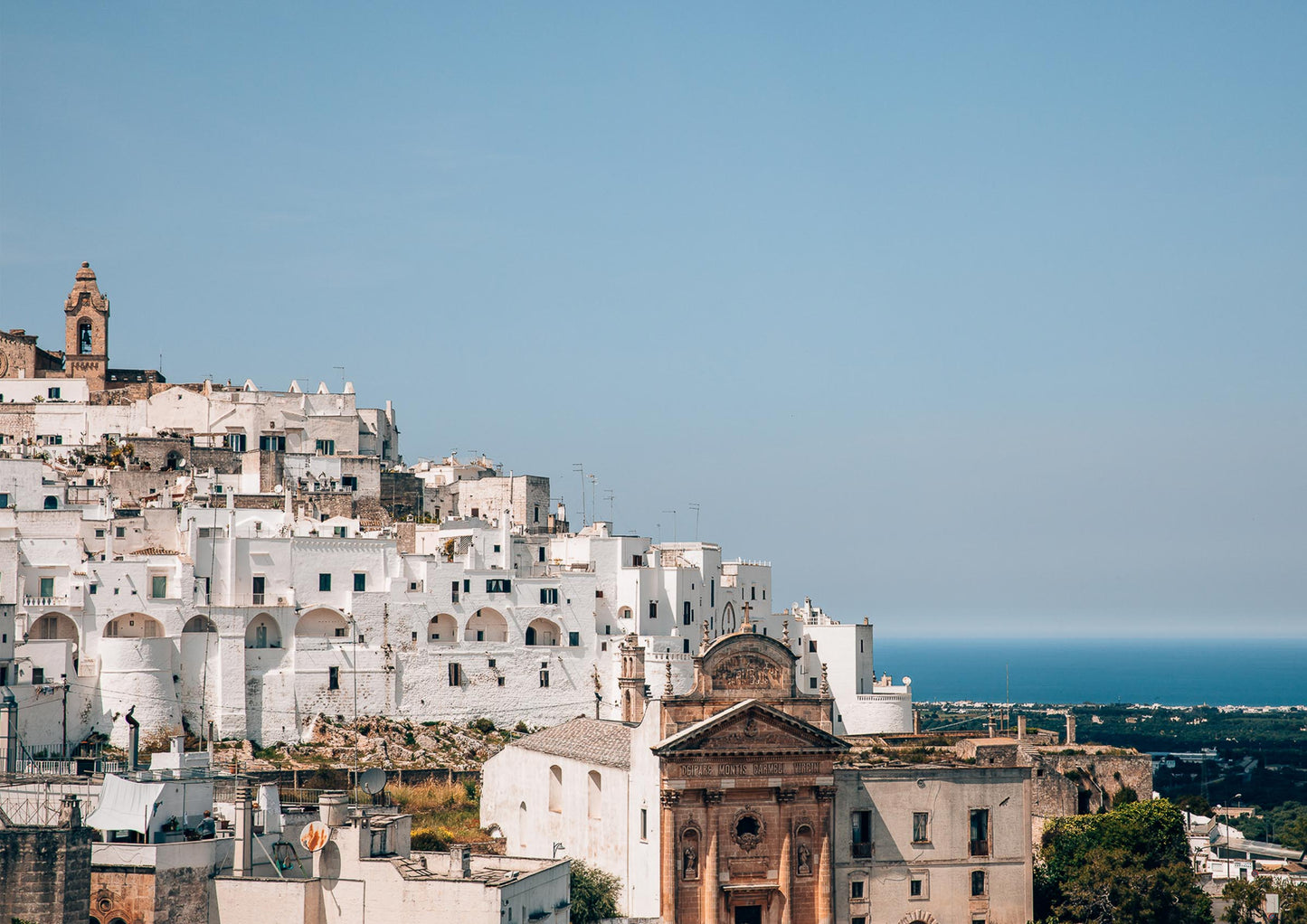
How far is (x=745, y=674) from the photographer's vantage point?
5925 centimetres

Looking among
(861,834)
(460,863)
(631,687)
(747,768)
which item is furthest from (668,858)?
(631,687)

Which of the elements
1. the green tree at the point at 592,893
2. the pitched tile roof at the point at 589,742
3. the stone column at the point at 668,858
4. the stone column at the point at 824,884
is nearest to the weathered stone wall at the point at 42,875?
the green tree at the point at 592,893

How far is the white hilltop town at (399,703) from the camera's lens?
4609 centimetres

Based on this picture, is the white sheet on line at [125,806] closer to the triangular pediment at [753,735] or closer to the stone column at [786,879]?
the triangular pediment at [753,735]

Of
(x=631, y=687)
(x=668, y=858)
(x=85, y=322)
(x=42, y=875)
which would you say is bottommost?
(x=668, y=858)

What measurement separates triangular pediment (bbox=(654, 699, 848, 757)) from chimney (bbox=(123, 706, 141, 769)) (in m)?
16.6

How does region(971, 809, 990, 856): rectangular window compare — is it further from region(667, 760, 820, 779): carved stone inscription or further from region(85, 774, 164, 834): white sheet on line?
region(85, 774, 164, 834): white sheet on line

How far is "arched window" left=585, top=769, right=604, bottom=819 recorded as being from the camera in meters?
61.2

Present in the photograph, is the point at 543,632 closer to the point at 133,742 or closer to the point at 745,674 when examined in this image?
the point at 745,674

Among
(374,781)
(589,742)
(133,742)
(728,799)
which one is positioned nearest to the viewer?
(374,781)

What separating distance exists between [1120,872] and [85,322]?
70.7 m

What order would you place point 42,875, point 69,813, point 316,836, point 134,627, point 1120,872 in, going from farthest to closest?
point 134,627 → point 1120,872 → point 316,836 → point 69,813 → point 42,875

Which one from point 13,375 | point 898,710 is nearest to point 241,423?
point 13,375

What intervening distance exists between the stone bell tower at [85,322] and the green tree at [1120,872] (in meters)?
64.5
